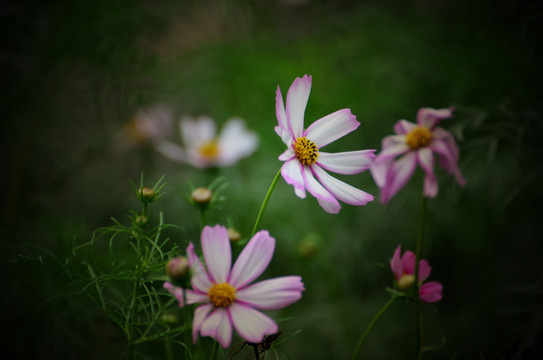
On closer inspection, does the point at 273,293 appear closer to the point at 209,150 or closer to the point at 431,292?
the point at 431,292

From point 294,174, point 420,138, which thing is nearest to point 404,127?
point 420,138

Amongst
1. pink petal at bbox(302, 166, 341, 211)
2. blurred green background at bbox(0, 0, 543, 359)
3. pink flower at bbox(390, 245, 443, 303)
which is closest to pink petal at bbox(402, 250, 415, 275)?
pink flower at bbox(390, 245, 443, 303)

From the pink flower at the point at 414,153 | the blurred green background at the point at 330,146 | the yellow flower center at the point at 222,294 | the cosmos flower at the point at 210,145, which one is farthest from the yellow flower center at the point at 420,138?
the cosmos flower at the point at 210,145

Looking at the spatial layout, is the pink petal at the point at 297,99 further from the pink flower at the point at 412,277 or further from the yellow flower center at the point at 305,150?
the pink flower at the point at 412,277

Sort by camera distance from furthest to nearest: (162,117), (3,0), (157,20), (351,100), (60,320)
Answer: (162,117), (351,100), (157,20), (3,0), (60,320)

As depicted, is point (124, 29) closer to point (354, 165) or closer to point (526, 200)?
point (354, 165)

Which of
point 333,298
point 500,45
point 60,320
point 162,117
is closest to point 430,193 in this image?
point 60,320

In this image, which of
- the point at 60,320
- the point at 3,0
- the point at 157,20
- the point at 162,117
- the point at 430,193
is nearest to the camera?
the point at 430,193
